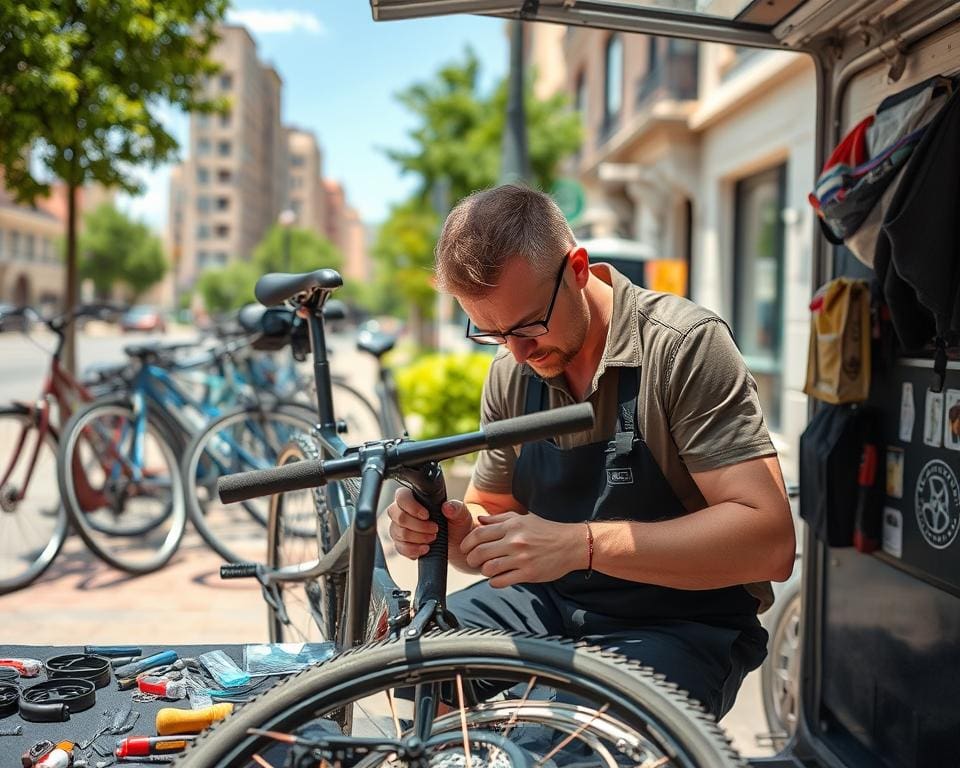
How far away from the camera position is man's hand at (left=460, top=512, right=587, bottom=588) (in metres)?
1.70

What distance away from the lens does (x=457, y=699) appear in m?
1.41

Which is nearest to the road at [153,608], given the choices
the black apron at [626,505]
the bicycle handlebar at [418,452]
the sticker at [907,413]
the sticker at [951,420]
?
the sticker at [907,413]

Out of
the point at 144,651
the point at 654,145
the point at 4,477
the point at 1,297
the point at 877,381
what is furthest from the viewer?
the point at 1,297

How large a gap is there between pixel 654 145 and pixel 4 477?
12048mm

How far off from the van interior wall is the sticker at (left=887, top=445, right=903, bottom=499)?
2cm

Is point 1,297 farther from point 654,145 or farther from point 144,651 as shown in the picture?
point 144,651

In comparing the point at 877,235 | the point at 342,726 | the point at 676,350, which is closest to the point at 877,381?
the point at 877,235

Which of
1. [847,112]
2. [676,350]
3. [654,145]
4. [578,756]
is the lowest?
[578,756]

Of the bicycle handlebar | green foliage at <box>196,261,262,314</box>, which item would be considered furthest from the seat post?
green foliage at <box>196,261,262,314</box>

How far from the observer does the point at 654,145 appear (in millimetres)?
15297

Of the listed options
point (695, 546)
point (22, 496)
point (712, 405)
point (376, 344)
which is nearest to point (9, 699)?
point (695, 546)

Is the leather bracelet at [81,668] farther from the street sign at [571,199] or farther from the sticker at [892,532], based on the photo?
the street sign at [571,199]

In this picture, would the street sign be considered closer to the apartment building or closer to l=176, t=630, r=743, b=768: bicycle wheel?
the apartment building

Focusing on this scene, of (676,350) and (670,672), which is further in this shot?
(676,350)
